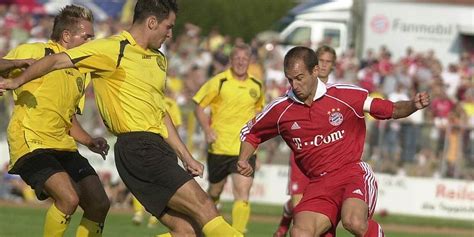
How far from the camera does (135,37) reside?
10086 mm

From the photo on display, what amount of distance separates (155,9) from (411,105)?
2.31 metres

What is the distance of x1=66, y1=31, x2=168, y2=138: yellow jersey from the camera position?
9.89 metres

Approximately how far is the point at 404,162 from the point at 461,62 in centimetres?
541

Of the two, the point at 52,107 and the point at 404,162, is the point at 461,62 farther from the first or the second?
the point at 52,107

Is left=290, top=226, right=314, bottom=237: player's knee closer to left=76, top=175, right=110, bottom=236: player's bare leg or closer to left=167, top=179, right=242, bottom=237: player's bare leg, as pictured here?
left=167, top=179, right=242, bottom=237: player's bare leg

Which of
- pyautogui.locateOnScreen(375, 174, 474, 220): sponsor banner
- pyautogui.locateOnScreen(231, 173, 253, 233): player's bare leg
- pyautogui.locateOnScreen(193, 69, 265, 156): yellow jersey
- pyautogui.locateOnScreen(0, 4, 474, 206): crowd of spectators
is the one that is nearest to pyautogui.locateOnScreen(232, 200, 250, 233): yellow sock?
pyautogui.locateOnScreen(231, 173, 253, 233): player's bare leg

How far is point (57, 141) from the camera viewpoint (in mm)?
11117

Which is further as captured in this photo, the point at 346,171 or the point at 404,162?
the point at 404,162

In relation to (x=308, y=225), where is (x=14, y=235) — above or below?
below

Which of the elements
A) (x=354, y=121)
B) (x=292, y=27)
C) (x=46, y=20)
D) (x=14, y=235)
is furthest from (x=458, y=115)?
(x=354, y=121)

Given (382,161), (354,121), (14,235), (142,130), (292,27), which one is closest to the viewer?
(142,130)

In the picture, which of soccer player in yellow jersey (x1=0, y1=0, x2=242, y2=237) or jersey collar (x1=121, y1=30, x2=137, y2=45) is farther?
jersey collar (x1=121, y1=30, x2=137, y2=45)

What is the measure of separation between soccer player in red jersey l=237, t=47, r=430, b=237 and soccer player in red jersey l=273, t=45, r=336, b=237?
9.30ft

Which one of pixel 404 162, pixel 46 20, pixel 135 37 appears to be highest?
pixel 135 37
